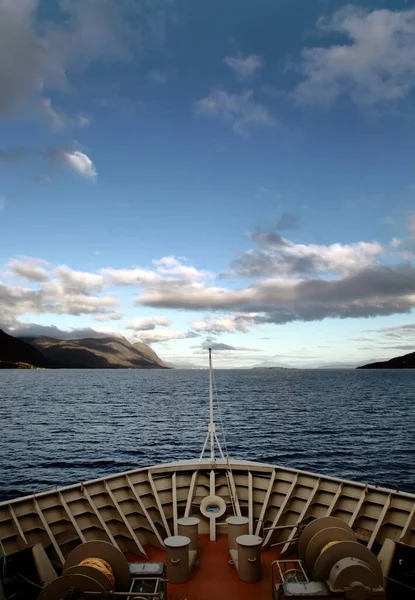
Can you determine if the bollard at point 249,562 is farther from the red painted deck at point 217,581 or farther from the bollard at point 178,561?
the bollard at point 178,561

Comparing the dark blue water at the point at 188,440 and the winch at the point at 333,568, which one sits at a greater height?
the winch at the point at 333,568

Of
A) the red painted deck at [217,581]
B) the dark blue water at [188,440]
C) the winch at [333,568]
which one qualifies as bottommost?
the dark blue water at [188,440]

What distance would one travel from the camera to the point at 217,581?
512 inches

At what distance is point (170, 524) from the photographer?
55.6 ft

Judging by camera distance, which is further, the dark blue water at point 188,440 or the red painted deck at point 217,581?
the dark blue water at point 188,440

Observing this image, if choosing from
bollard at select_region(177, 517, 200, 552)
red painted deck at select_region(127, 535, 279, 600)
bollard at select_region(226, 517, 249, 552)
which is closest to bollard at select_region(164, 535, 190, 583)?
red painted deck at select_region(127, 535, 279, 600)

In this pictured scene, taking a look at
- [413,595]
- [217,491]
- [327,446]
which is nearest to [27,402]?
[327,446]

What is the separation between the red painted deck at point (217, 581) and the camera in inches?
480

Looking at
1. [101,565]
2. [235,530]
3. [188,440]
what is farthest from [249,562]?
[188,440]

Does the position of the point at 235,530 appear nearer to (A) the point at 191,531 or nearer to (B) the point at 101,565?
(A) the point at 191,531

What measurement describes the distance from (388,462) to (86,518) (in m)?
45.5

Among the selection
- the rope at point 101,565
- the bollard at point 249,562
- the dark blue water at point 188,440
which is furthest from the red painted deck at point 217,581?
the dark blue water at point 188,440

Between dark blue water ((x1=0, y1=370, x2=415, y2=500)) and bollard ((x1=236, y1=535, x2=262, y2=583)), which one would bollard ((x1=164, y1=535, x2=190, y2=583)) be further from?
dark blue water ((x1=0, y1=370, x2=415, y2=500))

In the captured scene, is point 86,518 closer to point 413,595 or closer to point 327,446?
point 413,595
